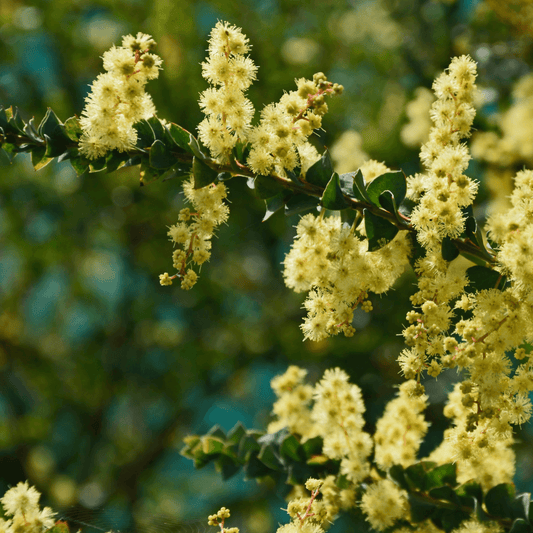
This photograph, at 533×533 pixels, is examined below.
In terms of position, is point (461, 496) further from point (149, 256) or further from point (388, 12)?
point (149, 256)

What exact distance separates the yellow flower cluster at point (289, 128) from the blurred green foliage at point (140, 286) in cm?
347

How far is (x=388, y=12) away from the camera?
4.66 metres

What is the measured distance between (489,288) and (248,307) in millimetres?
4583

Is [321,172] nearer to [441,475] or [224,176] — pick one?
[224,176]

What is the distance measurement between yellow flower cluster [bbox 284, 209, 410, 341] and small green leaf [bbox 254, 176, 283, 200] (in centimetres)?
17

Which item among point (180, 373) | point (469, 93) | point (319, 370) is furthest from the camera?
point (180, 373)

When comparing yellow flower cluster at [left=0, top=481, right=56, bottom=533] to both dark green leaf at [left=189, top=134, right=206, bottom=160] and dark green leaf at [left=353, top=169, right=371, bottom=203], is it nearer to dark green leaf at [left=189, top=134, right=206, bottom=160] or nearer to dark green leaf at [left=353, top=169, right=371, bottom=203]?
dark green leaf at [left=189, top=134, right=206, bottom=160]

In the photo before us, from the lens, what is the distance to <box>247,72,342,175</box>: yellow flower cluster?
49.6 inches

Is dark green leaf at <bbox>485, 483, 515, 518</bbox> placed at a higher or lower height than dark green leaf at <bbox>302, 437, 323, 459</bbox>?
lower

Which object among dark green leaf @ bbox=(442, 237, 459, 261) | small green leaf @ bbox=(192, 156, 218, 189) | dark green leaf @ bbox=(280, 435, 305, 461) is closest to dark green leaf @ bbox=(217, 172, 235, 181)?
small green leaf @ bbox=(192, 156, 218, 189)

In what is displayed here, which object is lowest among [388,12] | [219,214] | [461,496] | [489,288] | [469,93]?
[461,496]

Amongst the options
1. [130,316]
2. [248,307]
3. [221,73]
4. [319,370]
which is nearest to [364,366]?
[319,370]

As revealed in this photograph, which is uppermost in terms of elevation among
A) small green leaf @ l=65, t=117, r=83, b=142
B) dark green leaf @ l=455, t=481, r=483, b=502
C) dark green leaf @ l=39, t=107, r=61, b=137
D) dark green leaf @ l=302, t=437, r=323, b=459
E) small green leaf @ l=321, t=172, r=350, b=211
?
small green leaf @ l=65, t=117, r=83, b=142

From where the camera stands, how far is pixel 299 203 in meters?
1.27
